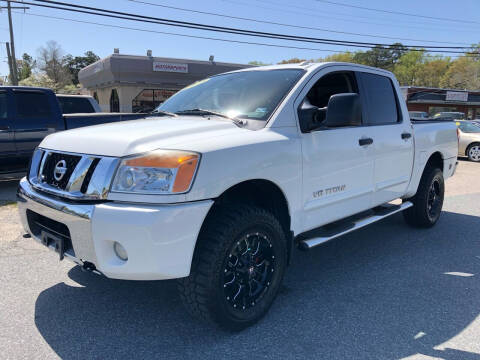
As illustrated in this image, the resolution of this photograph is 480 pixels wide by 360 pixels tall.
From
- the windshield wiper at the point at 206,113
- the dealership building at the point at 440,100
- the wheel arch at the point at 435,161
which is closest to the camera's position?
the windshield wiper at the point at 206,113

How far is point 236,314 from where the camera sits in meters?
2.71

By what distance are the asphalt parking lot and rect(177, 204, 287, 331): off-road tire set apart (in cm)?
19

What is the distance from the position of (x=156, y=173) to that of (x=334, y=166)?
163cm

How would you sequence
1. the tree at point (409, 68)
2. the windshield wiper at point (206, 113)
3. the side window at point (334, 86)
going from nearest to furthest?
the windshield wiper at point (206, 113) → the side window at point (334, 86) → the tree at point (409, 68)

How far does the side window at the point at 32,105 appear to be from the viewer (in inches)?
298

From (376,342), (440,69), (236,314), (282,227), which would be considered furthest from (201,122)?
(440,69)

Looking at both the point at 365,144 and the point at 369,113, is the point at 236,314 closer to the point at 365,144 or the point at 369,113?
the point at 365,144

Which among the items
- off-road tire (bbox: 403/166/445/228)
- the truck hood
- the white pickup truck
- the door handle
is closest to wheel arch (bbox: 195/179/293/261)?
the white pickup truck

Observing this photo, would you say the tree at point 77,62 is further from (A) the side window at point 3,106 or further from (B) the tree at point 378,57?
(A) the side window at point 3,106

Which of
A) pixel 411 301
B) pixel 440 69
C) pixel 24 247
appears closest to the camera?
pixel 411 301

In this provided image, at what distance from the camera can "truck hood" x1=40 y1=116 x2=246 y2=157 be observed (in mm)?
2441

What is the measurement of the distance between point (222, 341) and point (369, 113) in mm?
2651

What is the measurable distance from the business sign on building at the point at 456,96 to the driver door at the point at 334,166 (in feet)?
133

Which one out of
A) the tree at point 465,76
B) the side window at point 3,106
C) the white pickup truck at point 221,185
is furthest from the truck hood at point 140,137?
the tree at point 465,76
